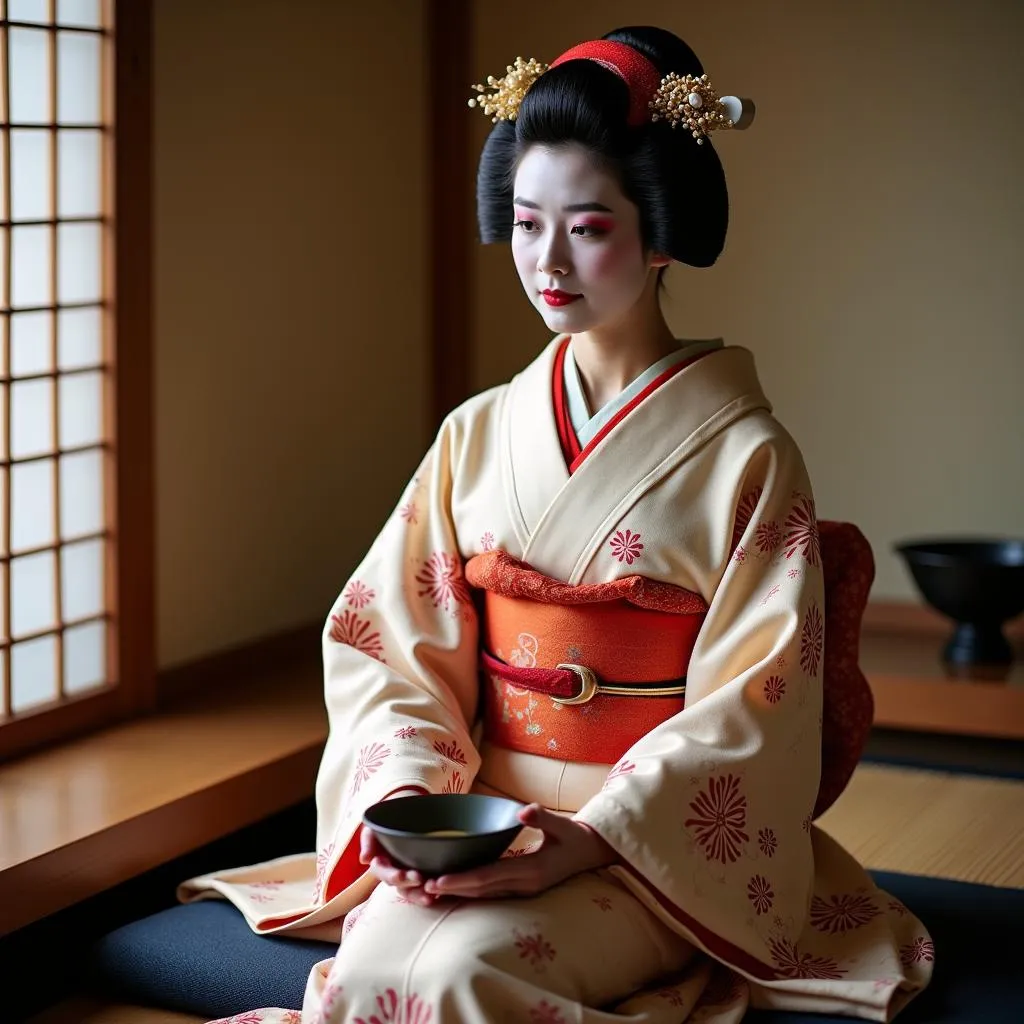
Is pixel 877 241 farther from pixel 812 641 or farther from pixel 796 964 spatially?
pixel 796 964

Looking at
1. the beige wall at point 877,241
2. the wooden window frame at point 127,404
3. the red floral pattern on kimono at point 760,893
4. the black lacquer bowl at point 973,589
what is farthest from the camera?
the beige wall at point 877,241

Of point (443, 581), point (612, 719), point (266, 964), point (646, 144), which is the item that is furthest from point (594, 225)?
point (266, 964)

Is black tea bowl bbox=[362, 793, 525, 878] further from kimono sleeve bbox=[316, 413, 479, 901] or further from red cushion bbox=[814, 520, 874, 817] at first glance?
red cushion bbox=[814, 520, 874, 817]

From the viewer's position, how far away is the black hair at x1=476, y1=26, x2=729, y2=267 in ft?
7.78

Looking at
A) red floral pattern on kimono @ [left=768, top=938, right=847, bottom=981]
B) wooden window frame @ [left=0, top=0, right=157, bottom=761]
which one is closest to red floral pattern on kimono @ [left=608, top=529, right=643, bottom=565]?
red floral pattern on kimono @ [left=768, top=938, right=847, bottom=981]

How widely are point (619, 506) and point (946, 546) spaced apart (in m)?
2.06

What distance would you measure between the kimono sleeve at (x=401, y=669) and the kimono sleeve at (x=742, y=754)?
332 mm

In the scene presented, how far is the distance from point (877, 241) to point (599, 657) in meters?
2.37

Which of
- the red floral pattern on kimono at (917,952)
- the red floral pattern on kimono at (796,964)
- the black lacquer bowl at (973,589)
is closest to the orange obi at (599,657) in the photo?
the red floral pattern on kimono at (796,964)

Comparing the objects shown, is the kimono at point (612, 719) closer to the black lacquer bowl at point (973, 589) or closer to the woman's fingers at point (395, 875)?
the woman's fingers at point (395, 875)

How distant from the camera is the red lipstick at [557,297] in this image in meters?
2.42

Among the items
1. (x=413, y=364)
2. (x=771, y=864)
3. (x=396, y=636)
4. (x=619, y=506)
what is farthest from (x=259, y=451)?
(x=771, y=864)

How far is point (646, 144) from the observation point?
93.5 inches

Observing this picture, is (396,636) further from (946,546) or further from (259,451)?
(946,546)
